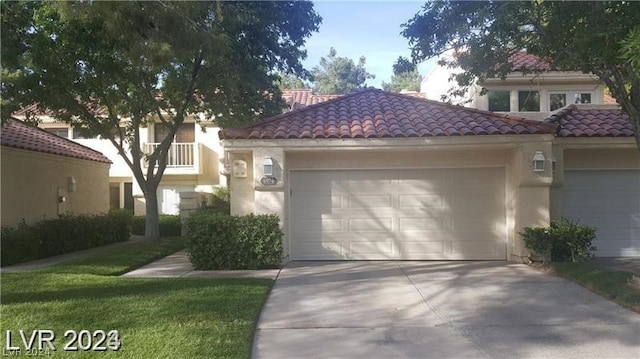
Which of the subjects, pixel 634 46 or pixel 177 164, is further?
pixel 177 164

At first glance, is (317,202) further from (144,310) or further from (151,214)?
(151,214)

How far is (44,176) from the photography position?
1623 centimetres

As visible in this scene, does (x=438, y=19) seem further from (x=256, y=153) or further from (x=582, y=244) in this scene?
(x=582, y=244)

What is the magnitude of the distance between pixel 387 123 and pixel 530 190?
331 cm

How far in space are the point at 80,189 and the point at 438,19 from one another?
1371 cm

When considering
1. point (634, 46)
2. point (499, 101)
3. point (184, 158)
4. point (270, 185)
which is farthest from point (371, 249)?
point (184, 158)

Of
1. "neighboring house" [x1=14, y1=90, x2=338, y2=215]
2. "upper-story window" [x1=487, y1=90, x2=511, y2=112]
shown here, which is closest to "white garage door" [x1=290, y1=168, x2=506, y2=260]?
"upper-story window" [x1=487, y1=90, x2=511, y2=112]

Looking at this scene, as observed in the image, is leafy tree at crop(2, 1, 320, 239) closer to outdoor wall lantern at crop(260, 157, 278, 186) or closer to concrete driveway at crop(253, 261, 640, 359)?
outdoor wall lantern at crop(260, 157, 278, 186)

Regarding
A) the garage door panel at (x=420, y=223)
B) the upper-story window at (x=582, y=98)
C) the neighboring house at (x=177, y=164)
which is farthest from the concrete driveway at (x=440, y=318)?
the neighboring house at (x=177, y=164)

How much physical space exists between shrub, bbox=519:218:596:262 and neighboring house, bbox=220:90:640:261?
1.36ft

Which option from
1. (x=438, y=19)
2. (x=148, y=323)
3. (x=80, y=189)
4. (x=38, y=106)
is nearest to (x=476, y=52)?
(x=438, y=19)

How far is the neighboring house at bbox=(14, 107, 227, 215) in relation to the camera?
2569 centimetres

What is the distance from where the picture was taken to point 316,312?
7.55 metres

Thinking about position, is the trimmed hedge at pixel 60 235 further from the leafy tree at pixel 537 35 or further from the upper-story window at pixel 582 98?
the upper-story window at pixel 582 98
